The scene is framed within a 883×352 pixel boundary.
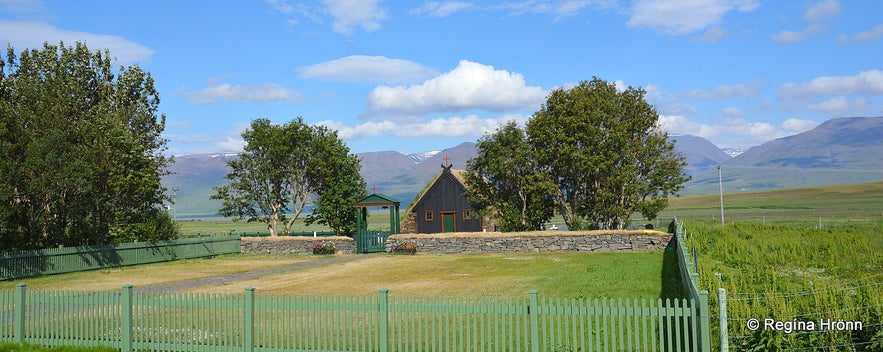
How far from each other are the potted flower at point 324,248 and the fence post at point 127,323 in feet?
93.0

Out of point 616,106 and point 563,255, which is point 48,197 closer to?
point 563,255

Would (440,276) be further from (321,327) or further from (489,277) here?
(321,327)

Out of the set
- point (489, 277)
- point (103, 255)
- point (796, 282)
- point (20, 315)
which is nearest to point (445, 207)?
point (103, 255)

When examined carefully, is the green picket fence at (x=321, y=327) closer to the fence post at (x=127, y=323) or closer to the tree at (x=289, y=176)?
the fence post at (x=127, y=323)

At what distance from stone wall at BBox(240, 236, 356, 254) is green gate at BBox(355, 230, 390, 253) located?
1.33 feet

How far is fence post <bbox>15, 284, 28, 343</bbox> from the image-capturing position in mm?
15602

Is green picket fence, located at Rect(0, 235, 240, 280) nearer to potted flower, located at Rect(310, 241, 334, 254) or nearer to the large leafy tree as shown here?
the large leafy tree

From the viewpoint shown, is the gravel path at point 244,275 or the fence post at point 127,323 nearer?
the fence post at point 127,323

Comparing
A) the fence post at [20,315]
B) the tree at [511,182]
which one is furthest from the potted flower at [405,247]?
the fence post at [20,315]

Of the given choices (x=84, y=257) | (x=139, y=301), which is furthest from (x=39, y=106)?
(x=139, y=301)

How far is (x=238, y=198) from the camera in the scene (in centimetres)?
5134

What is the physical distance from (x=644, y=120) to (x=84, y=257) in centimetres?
3293

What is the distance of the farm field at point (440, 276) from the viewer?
22750mm

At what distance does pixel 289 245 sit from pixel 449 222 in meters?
13.1
